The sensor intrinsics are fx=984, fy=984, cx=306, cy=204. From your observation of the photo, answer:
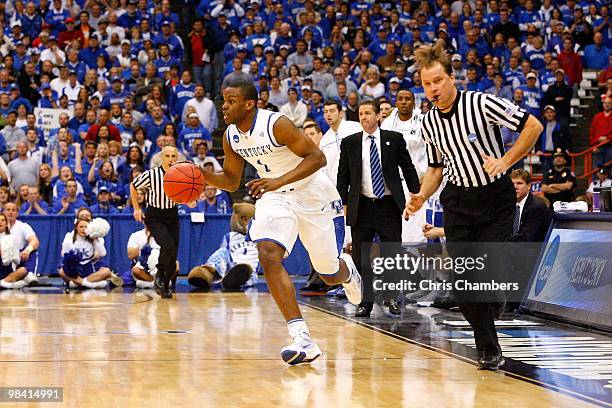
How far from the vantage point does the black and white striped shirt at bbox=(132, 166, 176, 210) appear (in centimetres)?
1214

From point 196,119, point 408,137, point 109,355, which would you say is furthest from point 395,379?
point 196,119

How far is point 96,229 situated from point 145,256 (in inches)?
31.1

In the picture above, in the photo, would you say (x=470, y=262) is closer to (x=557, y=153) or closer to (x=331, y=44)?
(x=557, y=153)

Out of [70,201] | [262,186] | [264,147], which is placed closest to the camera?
[262,186]

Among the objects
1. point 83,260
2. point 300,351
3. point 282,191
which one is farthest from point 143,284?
point 300,351

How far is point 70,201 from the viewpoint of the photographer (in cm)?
1551

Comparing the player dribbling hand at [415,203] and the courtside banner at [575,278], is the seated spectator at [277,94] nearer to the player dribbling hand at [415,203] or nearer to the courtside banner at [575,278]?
the courtside banner at [575,278]

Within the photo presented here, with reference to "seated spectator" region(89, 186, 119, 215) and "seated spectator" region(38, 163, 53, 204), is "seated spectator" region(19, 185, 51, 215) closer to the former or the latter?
"seated spectator" region(38, 163, 53, 204)

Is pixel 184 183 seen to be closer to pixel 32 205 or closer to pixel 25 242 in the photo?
pixel 25 242

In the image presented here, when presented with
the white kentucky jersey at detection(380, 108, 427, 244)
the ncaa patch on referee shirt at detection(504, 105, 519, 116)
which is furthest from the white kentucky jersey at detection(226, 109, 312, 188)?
the white kentucky jersey at detection(380, 108, 427, 244)

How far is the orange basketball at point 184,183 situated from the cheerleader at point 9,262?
713 cm

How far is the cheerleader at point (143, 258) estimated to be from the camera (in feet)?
45.6

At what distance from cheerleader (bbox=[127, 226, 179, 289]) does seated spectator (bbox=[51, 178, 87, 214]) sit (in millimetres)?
1689

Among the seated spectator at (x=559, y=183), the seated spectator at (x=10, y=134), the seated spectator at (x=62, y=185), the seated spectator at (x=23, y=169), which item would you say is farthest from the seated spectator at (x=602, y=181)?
the seated spectator at (x=10, y=134)
